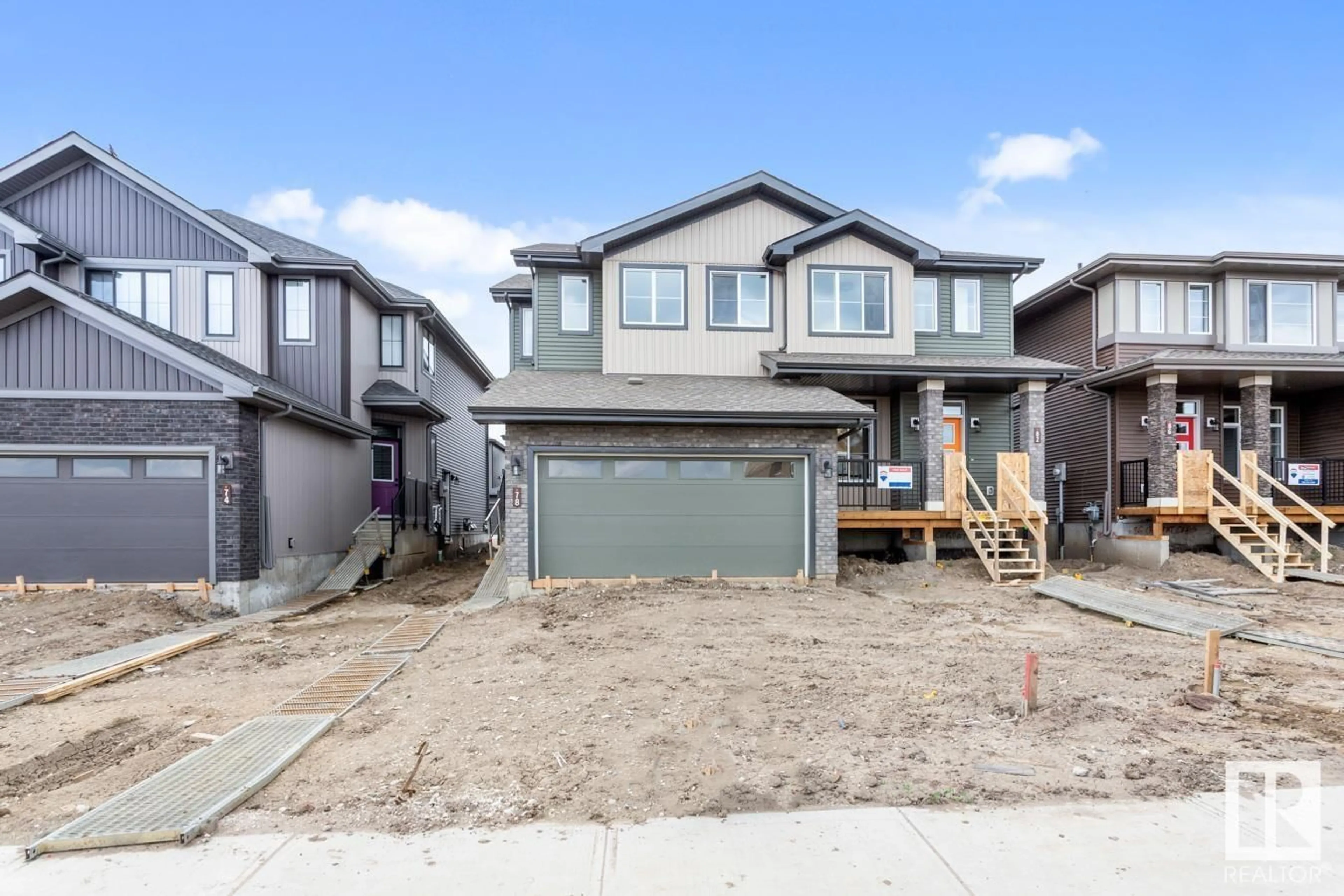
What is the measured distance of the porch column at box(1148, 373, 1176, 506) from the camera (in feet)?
46.5

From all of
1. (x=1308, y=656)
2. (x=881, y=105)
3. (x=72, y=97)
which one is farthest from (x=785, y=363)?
(x=72, y=97)

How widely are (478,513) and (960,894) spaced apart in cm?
2525

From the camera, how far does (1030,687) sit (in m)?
5.39

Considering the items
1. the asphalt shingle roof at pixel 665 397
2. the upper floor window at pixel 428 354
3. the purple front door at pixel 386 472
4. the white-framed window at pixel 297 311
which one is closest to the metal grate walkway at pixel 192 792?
the asphalt shingle roof at pixel 665 397

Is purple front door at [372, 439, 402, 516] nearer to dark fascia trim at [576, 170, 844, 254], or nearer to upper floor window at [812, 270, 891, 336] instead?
dark fascia trim at [576, 170, 844, 254]

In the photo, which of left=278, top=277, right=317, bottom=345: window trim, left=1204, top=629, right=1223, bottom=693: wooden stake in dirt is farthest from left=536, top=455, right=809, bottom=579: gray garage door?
left=278, top=277, right=317, bottom=345: window trim

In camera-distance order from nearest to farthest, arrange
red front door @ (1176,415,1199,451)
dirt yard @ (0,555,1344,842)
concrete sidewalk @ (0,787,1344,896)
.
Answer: concrete sidewalk @ (0,787,1344,896) → dirt yard @ (0,555,1344,842) → red front door @ (1176,415,1199,451)

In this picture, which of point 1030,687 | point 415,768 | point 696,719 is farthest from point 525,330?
point 1030,687

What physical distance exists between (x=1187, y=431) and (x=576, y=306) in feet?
46.8

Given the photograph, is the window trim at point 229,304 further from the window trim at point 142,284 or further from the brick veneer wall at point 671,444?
the brick veneer wall at point 671,444

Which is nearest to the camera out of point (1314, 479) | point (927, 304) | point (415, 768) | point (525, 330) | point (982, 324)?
point (415, 768)

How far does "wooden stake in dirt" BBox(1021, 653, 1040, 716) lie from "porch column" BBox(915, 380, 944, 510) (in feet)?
27.5

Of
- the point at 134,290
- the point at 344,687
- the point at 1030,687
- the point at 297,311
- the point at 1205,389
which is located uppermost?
the point at 134,290

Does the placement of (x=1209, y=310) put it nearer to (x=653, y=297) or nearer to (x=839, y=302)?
(x=839, y=302)
